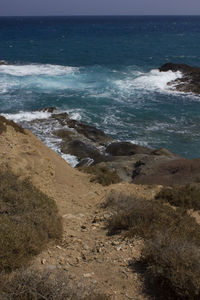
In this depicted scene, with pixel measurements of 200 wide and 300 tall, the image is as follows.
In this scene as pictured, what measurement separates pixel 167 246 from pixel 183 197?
4.67 meters

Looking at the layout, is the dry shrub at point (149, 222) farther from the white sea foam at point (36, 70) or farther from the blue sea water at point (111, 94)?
the white sea foam at point (36, 70)

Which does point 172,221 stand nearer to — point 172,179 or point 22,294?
point 22,294

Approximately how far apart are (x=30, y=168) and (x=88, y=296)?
6.93 m

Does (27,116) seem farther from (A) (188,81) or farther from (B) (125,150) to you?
(A) (188,81)

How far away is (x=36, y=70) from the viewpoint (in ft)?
151

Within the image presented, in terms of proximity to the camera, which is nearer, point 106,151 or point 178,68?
point 106,151

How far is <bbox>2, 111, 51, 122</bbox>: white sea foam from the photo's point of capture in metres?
25.6

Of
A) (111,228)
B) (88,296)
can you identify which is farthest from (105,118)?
(88,296)

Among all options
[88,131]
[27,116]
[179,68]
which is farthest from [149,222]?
[179,68]

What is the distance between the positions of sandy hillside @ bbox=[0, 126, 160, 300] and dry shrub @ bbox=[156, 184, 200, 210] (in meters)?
0.62

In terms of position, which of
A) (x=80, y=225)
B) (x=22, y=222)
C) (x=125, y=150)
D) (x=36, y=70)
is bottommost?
(x=125, y=150)

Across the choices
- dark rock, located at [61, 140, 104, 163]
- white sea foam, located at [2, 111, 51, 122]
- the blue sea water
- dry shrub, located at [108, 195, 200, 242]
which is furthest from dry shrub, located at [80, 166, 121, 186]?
white sea foam, located at [2, 111, 51, 122]

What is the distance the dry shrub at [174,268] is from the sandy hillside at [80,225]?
357 mm

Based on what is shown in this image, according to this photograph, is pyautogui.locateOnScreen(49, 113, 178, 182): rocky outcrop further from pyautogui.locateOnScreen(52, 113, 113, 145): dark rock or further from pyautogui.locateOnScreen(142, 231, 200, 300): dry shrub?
pyautogui.locateOnScreen(142, 231, 200, 300): dry shrub
